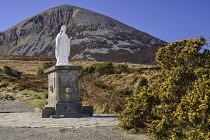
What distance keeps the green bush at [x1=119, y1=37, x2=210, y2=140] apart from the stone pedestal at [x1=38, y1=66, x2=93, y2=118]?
420 cm

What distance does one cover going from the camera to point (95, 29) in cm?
13612

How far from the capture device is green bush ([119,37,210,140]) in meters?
5.55

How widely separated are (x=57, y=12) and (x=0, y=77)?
14452cm

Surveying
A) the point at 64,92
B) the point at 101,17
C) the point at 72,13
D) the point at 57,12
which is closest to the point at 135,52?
the point at 101,17

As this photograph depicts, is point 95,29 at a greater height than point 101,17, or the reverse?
point 101,17

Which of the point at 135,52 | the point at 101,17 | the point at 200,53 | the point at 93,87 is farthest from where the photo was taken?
the point at 101,17

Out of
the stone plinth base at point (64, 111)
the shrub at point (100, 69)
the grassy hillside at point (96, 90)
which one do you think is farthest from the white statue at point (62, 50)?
the shrub at point (100, 69)

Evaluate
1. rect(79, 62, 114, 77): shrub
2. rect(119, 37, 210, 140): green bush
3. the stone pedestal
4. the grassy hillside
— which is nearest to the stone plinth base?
the stone pedestal

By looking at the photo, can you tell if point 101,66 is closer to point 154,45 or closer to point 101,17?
point 154,45

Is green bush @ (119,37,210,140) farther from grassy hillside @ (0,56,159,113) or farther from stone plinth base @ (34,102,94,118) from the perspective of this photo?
grassy hillside @ (0,56,159,113)

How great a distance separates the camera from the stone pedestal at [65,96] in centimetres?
1179

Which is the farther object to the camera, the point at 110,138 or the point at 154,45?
the point at 154,45

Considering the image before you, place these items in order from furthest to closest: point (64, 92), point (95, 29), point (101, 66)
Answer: point (95, 29) < point (101, 66) < point (64, 92)

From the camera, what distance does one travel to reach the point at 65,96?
12.1 meters
